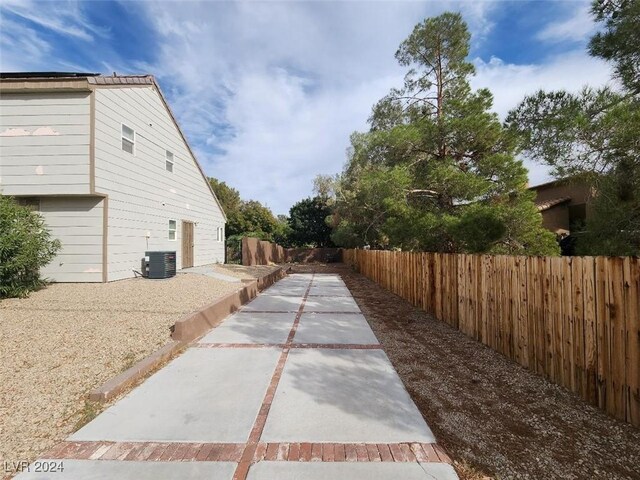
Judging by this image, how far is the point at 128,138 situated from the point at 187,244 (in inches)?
201

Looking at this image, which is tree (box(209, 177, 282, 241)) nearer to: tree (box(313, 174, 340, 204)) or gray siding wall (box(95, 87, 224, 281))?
tree (box(313, 174, 340, 204))

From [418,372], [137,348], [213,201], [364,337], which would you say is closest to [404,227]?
[364,337]

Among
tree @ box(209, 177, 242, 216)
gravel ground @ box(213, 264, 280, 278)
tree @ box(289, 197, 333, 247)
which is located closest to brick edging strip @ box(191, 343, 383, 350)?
gravel ground @ box(213, 264, 280, 278)

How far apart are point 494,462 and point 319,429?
51.6 inches

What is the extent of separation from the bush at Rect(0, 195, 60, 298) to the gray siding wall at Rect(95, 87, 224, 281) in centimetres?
176

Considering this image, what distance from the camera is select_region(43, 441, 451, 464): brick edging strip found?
7.55ft

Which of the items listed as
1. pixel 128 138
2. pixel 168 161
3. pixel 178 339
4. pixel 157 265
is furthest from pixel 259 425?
pixel 168 161

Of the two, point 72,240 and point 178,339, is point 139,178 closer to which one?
point 72,240

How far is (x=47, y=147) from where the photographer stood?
8758mm

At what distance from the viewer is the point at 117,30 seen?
9383 mm

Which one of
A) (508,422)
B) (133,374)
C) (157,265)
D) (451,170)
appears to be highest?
(451,170)

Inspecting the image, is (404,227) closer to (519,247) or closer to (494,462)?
(519,247)

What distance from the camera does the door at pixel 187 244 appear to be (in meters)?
13.7

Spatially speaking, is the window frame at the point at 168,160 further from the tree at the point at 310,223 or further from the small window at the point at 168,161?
the tree at the point at 310,223
